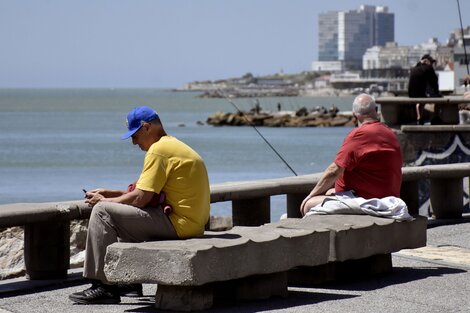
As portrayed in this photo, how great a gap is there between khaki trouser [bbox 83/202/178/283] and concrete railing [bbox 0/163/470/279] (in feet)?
3.39

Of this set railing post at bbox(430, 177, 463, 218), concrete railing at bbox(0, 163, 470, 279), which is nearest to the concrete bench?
concrete railing at bbox(0, 163, 470, 279)

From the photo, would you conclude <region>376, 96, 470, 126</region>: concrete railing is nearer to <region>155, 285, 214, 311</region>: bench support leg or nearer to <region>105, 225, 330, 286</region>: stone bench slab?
<region>105, 225, 330, 286</region>: stone bench slab

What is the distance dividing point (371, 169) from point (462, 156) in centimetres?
1032

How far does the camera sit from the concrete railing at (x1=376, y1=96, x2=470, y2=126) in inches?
787

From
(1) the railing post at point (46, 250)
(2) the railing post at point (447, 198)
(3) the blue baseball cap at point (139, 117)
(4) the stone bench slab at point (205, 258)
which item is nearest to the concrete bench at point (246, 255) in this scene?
(4) the stone bench slab at point (205, 258)

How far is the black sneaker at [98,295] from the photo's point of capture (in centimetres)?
848

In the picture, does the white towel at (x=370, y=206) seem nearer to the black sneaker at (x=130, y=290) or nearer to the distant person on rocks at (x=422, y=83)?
the black sneaker at (x=130, y=290)

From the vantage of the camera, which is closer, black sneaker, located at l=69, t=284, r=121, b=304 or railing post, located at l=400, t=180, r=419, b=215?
black sneaker, located at l=69, t=284, r=121, b=304

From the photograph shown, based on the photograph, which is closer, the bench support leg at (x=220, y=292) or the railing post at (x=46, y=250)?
the bench support leg at (x=220, y=292)

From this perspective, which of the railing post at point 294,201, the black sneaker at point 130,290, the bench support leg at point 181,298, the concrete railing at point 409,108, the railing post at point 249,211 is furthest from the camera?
the concrete railing at point 409,108

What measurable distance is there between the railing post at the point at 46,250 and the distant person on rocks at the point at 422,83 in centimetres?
1134

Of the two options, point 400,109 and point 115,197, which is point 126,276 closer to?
point 115,197

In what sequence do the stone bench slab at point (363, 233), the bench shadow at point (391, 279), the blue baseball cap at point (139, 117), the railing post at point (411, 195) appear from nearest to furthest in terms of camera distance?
the blue baseball cap at point (139, 117)
the stone bench slab at point (363, 233)
the bench shadow at point (391, 279)
the railing post at point (411, 195)

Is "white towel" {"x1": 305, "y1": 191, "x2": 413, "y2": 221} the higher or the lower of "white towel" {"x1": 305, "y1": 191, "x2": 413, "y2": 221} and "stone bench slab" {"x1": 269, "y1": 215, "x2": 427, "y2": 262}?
the higher
